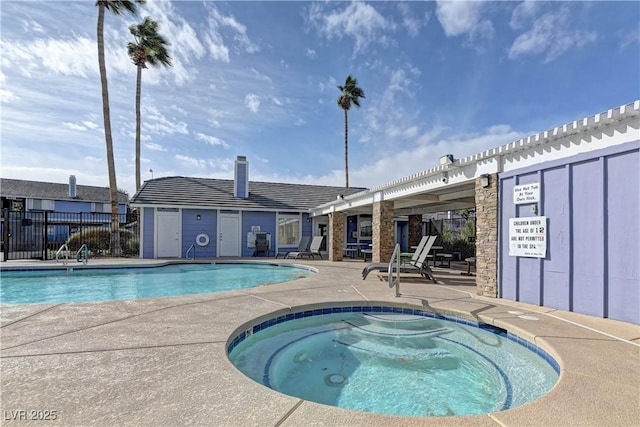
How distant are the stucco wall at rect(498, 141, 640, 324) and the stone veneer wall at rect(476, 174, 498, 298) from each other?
0.41m

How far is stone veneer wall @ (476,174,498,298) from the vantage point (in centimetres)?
653

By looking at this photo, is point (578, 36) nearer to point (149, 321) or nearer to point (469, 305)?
point (469, 305)

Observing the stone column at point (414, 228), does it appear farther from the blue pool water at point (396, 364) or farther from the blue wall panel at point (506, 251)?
the blue pool water at point (396, 364)

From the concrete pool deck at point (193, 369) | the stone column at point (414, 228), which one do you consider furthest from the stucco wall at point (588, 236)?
the stone column at point (414, 228)

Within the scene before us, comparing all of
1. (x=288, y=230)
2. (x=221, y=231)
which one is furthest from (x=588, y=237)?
(x=221, y=231)

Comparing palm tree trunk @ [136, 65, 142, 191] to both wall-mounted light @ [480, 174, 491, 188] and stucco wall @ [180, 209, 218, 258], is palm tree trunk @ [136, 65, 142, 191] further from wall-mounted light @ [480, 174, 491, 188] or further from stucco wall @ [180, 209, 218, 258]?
wall-mounted light @ [480, 174, 491, 188]

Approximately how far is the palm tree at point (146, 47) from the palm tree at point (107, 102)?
3.11m

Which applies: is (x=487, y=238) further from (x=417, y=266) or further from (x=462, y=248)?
(x=462, y=248)

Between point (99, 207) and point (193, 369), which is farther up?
point (99, 207)

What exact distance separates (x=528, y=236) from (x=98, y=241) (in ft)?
58.9

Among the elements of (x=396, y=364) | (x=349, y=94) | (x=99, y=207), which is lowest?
(x=396, y=364)

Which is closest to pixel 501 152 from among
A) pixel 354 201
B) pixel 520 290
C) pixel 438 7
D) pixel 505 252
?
pixel 505 252

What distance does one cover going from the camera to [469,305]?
5.69 m

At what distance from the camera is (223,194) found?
1798 centimetres
